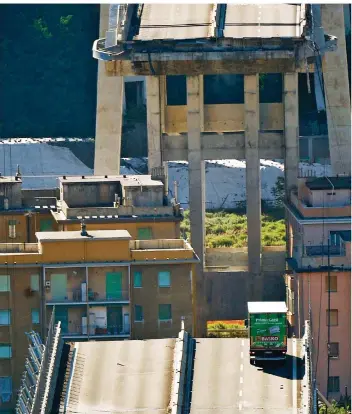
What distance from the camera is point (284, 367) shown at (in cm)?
9275

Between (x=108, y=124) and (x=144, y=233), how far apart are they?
1678cm

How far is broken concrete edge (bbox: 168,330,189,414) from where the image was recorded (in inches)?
3489

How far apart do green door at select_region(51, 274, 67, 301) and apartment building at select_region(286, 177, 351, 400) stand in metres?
10.5

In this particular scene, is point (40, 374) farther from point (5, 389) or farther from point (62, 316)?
point (62, 316)

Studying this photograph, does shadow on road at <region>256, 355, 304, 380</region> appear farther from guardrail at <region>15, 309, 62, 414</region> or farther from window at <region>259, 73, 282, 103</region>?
window at <region>259, 73, 282, 103</region>

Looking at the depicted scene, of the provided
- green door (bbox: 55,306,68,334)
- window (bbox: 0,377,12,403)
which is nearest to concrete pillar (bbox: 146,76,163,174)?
green door (bbox: 55,306,68,334)

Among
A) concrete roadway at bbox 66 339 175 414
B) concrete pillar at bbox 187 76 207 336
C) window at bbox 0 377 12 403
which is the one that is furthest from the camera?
concrete pillar at bbox 187 76 207 336

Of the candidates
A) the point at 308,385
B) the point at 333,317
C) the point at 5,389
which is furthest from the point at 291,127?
the point at 308,385

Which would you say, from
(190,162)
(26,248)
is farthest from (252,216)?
(26,248)

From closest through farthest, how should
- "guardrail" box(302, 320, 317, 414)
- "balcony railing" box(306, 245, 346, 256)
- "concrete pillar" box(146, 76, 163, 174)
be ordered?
"guardrail" box(302, 320, 317, 414) < "balcony railing" box(306, 245, 346, 256) < "concrete pillar" box(146, 76, 163, 174)

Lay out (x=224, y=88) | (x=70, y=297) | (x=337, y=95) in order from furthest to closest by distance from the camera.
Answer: (x=224, y=88), (x=337, y=95), (x=70, y=297)

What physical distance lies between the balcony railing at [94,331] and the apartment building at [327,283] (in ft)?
28.8

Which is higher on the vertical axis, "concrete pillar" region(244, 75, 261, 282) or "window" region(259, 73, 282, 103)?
"window" region(259, 73, 282, 103)

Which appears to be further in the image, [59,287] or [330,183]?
[330,183]
